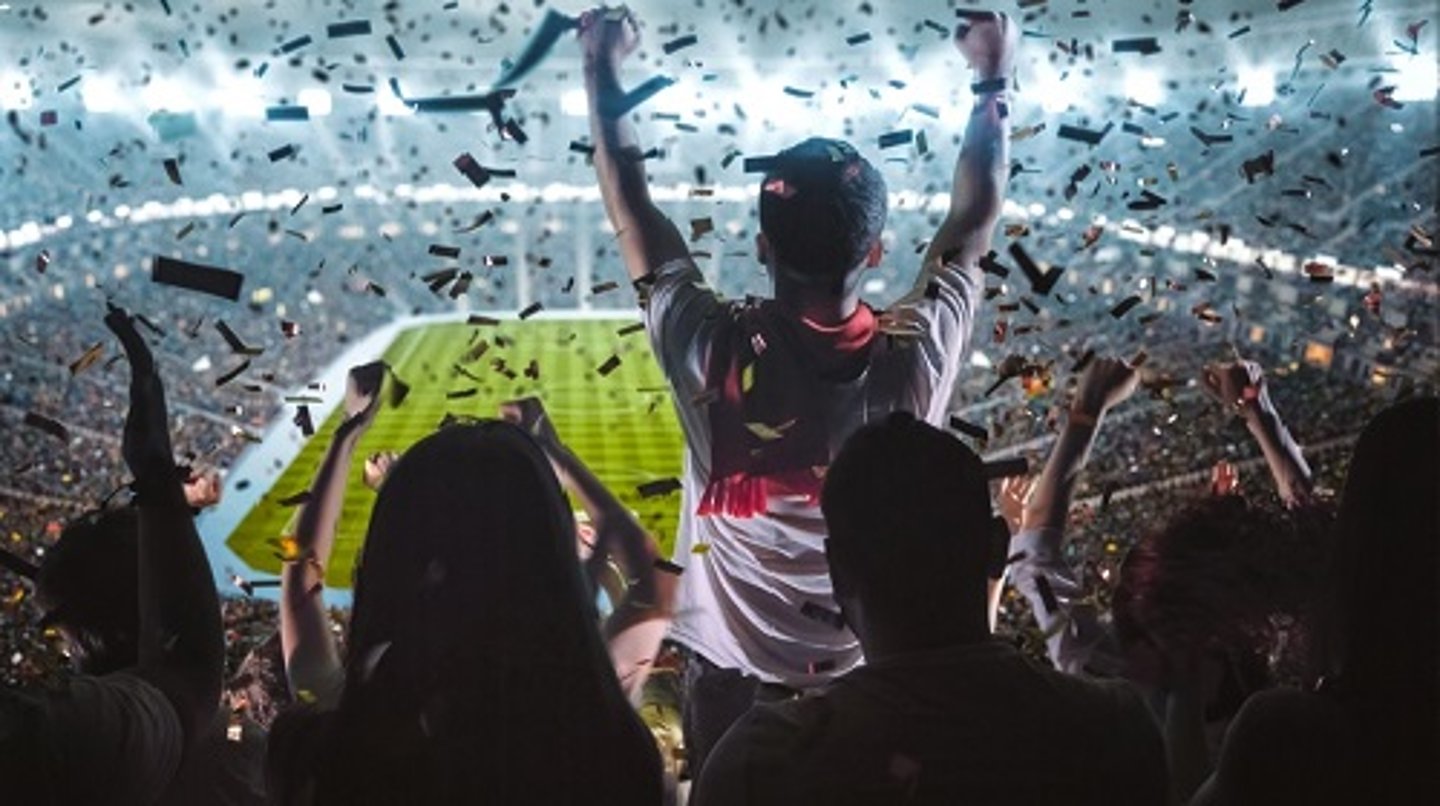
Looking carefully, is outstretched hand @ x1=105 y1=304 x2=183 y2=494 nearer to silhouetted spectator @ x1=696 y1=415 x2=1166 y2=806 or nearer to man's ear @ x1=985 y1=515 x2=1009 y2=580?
silhouetted spectator @ x1=696 y1=415 x2=1166 y2=806

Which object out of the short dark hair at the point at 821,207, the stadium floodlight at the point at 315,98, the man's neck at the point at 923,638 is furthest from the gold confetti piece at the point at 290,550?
the stadium floodlight at the point at 315,98

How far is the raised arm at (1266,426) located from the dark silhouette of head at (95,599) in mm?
2203

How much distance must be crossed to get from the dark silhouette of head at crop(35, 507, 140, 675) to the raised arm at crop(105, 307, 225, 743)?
0.16m

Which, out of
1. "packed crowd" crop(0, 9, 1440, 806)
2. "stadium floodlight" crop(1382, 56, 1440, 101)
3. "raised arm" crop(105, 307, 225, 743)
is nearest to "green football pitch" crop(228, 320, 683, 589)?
"packed crowd" crop(0, 9, 1440, 806)

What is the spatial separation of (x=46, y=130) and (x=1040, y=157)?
927 inches

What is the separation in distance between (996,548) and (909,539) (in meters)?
0.15

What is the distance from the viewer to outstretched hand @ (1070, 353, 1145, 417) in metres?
2.62

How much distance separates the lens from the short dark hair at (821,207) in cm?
222

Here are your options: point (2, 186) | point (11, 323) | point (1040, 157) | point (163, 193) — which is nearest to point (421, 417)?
point (11, 323)

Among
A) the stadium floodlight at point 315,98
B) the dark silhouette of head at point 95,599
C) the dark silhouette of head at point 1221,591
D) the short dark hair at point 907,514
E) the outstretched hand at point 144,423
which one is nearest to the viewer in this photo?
the short dark hair at point 907,514

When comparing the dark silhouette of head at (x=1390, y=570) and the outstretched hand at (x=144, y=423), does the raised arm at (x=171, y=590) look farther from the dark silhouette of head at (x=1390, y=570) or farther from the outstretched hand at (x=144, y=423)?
the dark silhouette of head at (x=1390, y=570)

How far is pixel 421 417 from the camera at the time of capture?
21.9m

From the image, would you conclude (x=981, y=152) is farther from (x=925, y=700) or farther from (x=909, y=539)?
(x=925, y=700)

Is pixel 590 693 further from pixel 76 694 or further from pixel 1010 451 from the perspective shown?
pixel 1010 451
